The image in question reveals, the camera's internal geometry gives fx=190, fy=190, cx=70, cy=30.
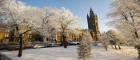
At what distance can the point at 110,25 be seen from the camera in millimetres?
33875

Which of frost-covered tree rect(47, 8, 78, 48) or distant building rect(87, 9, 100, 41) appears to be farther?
distant building rect(87, 9, 100, 41)

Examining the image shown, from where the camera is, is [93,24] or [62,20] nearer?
[62,20]

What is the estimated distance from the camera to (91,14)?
11744 cm

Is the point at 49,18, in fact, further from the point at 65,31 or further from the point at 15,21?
the point at 15,21

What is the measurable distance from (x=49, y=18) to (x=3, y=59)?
83.7ft

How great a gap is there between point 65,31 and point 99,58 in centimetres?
2050

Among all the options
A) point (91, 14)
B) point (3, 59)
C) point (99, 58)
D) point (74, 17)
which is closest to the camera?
point (3, 59)

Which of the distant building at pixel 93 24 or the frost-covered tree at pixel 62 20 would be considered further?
the distant building at pixel 93 24

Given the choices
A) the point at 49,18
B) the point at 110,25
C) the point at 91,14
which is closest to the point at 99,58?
the point at 110,25

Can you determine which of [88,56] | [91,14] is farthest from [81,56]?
[91,14]

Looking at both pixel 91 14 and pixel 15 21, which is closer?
pixel 15 21

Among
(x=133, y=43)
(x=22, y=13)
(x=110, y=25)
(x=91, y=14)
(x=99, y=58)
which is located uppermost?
(x=91, y=14)

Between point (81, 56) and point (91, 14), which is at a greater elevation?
point (91, 14)

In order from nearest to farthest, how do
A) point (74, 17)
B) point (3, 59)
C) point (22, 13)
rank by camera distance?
point (3, 59) → point (22, 13) → point (74, 17)
